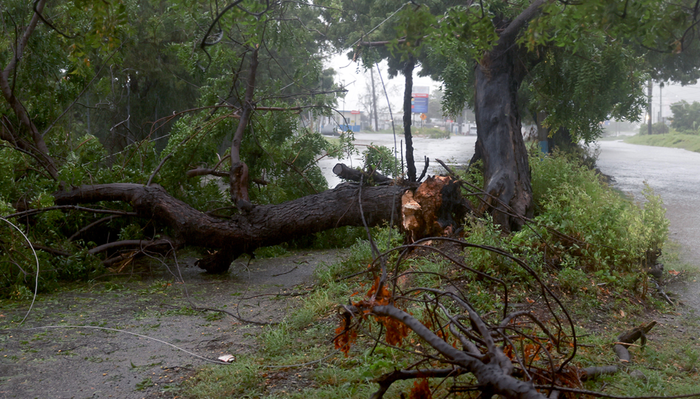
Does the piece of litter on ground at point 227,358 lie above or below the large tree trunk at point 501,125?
below

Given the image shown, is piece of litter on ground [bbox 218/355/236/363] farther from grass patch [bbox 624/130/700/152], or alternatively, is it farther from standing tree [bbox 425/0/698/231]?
grass patch [bbox 624/130/700/152]

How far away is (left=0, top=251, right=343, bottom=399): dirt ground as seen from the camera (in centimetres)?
324

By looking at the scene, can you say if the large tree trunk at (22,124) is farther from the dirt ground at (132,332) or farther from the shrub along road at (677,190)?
the shrub along road at (677,190)

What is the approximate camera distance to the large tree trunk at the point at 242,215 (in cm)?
623

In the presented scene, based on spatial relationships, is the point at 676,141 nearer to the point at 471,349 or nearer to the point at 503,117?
the point at 503,117

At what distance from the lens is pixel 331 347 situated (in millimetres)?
3676

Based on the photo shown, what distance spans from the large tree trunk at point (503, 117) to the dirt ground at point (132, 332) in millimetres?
2917

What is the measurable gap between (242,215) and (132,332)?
2410 mm

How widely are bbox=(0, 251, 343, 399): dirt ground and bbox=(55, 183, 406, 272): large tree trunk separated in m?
0.46

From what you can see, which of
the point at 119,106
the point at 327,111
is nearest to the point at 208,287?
the point at 327,111

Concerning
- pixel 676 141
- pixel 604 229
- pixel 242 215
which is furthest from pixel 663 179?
pixel 676 141

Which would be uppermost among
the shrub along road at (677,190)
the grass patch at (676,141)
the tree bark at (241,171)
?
the tree bark at (241,171)

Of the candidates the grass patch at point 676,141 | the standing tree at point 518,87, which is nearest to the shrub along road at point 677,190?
the standing tree at point 518,87

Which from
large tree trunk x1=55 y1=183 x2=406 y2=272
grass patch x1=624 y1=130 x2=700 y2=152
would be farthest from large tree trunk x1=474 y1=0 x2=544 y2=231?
grass patch x1=624 y1=130 x2=700 y2=152
